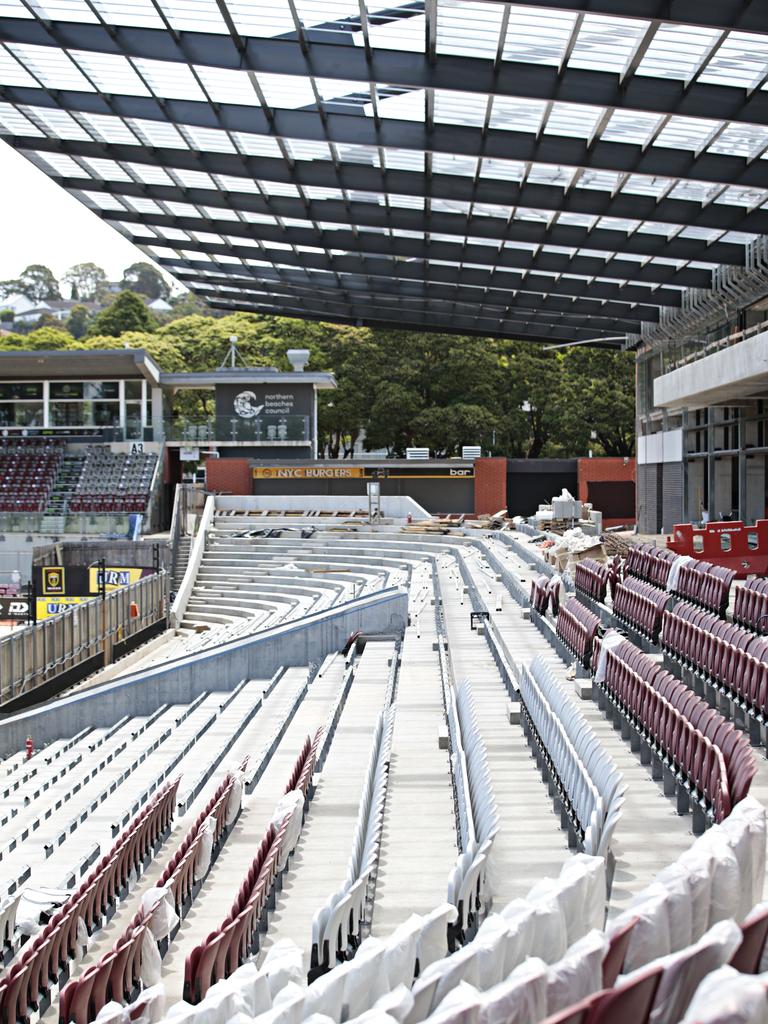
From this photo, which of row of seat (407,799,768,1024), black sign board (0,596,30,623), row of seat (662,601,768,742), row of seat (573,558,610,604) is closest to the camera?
row of seat (407,799,768,1024)

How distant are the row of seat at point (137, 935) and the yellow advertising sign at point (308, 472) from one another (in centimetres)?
3548

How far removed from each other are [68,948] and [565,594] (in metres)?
11.5

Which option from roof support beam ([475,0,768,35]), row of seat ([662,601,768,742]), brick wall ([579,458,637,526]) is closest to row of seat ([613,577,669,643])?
row of seat ([662,601,768,742])

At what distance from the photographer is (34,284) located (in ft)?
536

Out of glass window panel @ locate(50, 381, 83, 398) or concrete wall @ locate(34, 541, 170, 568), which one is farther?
glass window panel @ locate(50, 381, 83, 398)

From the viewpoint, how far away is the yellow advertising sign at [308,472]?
44938 mm

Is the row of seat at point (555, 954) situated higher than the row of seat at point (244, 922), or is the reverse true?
the row of seat at point (555, 954)

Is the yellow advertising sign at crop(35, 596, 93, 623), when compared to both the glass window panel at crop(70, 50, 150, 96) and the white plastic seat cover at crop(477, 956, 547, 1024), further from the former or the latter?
the white plastic seat cover at crop(477, 956, 547, 1024)

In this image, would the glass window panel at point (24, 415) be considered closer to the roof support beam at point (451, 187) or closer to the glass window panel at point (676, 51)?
the roof support beam at point (451, 187)

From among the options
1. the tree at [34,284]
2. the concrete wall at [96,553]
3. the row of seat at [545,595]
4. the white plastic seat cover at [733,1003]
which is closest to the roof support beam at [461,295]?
the concrete wall at [96,553]

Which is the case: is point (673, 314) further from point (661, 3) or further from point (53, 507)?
point (53, 507)

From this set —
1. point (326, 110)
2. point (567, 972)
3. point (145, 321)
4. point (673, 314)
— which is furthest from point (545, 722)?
point (145, 321)

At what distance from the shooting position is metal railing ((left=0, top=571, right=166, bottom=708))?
2116 centimetres

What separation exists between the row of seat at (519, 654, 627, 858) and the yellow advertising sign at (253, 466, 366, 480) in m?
33.9
